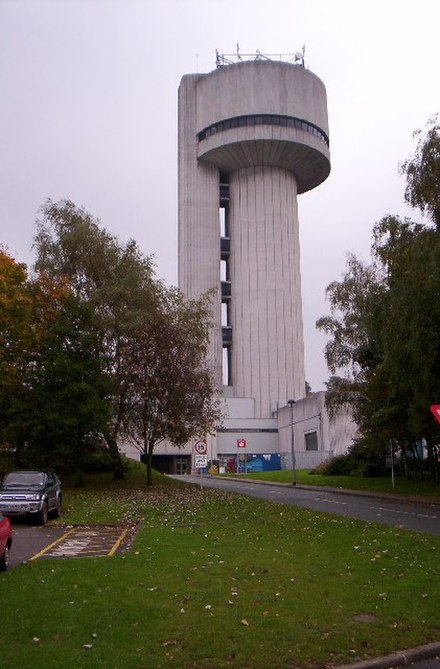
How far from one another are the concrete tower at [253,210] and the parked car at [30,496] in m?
59.6

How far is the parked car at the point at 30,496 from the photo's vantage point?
20953 mm

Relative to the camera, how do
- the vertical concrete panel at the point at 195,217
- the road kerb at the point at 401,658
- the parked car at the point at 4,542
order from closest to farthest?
the road kerb at the point at 401,658, the parked car at the point at 4,542, the vertical concrete panel at the point at 195,217

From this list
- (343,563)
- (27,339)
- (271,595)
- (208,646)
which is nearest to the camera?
(208,646)

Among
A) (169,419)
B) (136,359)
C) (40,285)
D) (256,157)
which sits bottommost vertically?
(169,419)

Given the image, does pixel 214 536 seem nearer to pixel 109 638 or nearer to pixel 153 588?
pixel 153 588

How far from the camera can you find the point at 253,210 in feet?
292

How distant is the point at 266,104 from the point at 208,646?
85.0 meters

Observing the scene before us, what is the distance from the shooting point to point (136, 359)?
121ft

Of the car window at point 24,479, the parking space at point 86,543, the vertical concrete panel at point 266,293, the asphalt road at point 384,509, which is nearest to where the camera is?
the parking space at point 86,543

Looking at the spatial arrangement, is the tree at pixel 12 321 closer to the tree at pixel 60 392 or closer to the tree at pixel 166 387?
the tree at pixel 60 392

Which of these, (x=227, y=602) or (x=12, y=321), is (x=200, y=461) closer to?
(x=12, y=321)

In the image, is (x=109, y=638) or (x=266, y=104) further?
(x=266, y=104)

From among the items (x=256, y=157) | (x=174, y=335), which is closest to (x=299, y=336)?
(x=256, y=157)

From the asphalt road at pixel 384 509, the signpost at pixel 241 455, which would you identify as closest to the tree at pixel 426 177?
the asphalt road at pixel 384 509
